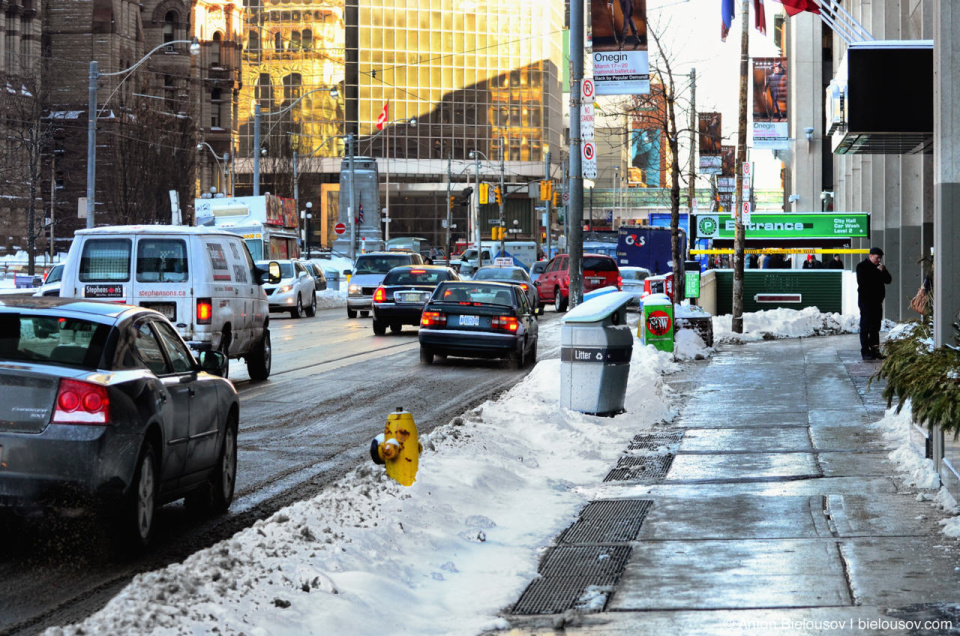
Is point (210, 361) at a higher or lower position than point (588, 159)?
lower

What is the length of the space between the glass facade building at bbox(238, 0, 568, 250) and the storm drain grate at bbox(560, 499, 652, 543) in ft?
412

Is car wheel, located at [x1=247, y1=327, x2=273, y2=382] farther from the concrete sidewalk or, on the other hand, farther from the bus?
the bus

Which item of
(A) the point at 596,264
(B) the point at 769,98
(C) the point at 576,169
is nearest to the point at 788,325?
(C) the point at 576,169

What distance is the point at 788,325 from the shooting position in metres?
29.8

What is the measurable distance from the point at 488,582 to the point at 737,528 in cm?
209

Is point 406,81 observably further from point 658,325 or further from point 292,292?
point 658,325

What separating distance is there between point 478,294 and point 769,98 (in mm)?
27335

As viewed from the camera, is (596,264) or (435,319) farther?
(596,264)

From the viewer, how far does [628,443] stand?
12836 millimetres

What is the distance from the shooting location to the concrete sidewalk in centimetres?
620

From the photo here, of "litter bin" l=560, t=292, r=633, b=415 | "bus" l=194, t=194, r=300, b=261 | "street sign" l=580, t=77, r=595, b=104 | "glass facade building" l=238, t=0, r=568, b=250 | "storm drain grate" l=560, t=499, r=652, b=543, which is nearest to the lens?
"storm drain grate" l=560, t=499, r=652, b=543

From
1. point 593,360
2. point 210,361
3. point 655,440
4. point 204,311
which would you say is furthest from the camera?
point 204,311

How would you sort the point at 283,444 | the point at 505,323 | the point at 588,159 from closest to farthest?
the point at 283,444
the point at 588,159
the point at 505,323

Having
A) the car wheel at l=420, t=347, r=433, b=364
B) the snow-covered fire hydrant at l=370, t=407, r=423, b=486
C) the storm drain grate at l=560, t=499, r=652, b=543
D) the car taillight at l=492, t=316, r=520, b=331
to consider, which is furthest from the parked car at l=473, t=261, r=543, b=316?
the snow-covered fire hydrant at l=370, t=407, r=423, b=486
